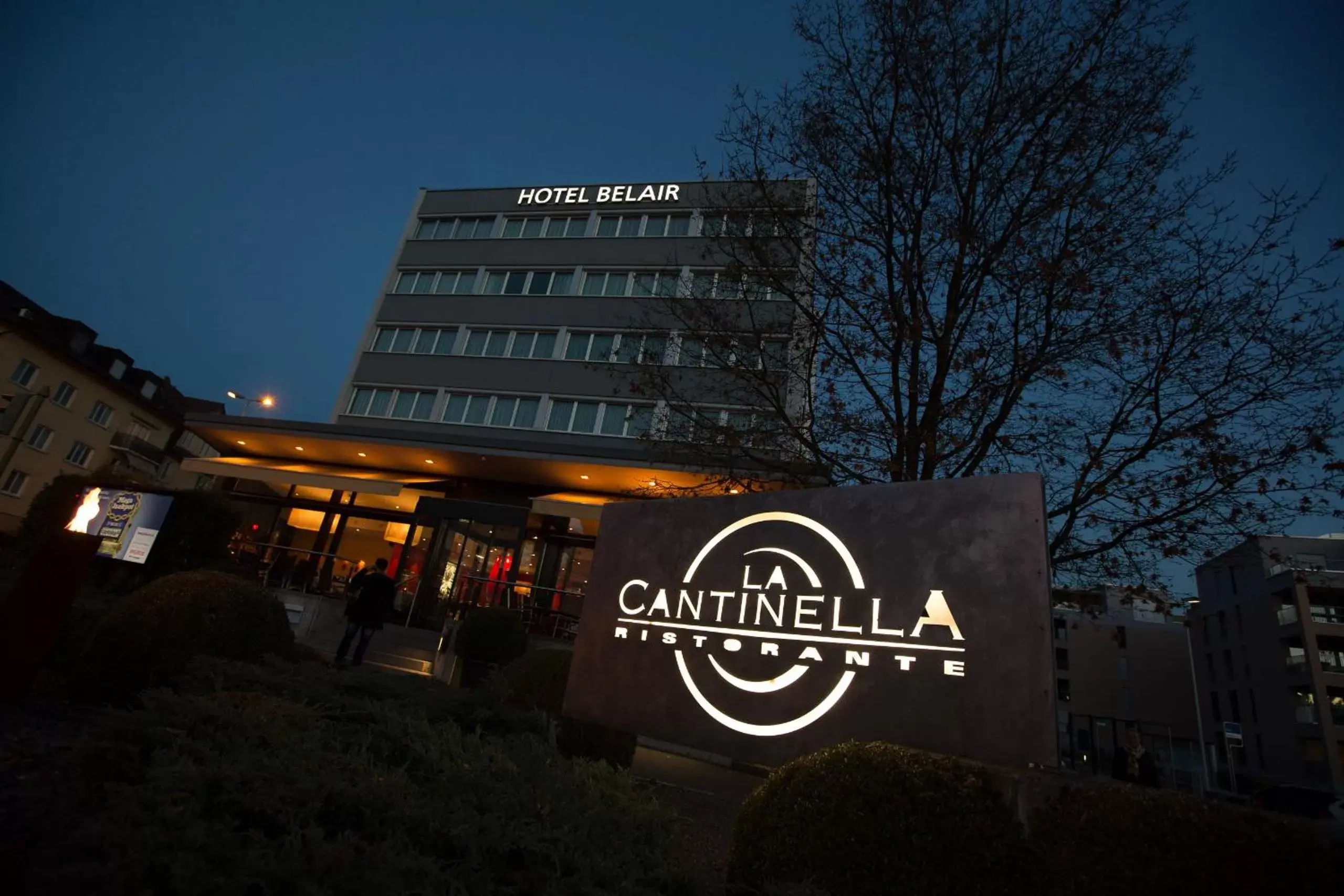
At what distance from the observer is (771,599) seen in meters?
4.53

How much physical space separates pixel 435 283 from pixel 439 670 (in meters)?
20.3

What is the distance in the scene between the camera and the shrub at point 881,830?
2.73 metres

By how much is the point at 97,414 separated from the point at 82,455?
8.07 feet

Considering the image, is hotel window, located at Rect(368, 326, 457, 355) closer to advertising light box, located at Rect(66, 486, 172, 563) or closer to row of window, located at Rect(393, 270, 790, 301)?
row of window, located at Rect(393, 270, 790, 301)

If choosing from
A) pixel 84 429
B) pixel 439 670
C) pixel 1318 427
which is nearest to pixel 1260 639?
pixel 1318 427

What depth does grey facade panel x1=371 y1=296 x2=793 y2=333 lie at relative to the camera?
24109 millimetres

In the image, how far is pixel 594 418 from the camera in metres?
21.9

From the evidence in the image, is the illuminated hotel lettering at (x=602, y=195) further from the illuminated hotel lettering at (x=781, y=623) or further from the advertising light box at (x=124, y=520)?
Result: the illuminated hotel lettering at (x=781, y=623)

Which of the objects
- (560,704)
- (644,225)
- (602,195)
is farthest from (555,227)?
(560,704)

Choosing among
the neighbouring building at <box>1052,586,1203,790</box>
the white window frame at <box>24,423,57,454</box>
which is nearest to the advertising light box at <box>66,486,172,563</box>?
the white window frame at <box>24,423,57,454</box>

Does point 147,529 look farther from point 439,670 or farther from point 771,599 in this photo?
point 771,599

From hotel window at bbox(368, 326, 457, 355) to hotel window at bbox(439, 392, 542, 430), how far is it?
2.53 m

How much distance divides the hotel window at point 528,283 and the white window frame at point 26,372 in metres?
23.8

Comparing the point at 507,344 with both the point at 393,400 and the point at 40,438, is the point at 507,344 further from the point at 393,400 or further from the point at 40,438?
the point at 40,438
